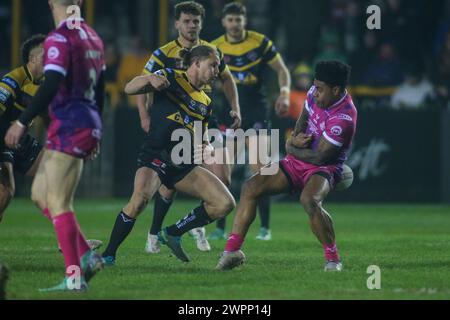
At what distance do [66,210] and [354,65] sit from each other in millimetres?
14155

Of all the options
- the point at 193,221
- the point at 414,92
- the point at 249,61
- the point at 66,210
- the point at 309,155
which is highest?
the point at 249,61

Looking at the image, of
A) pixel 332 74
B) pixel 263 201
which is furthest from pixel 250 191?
pixel 263 201

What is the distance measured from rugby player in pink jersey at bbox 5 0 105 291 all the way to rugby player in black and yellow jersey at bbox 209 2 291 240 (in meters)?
5.46

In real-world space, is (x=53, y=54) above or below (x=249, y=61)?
above

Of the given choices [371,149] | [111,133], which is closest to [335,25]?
[371,149]

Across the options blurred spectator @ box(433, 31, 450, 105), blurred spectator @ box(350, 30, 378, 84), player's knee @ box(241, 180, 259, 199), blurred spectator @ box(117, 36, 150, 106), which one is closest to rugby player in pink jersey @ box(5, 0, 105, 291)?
player's knee @ box(241, 180, 259, 199)

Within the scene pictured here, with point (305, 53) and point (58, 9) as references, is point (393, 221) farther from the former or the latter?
point (58, 9)

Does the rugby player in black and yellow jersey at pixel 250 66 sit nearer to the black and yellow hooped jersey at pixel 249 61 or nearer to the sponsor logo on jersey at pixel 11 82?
the black and yellow hooped jersey at pixel 249 61

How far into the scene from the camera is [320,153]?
34.7ft

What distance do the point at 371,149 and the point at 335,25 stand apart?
3633mm

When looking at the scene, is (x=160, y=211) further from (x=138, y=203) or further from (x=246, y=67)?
(x=246, y=67)

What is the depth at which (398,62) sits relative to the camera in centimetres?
2191

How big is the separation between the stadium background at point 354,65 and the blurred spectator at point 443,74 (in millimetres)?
24

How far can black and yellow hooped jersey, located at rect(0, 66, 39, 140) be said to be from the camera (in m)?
11.1
